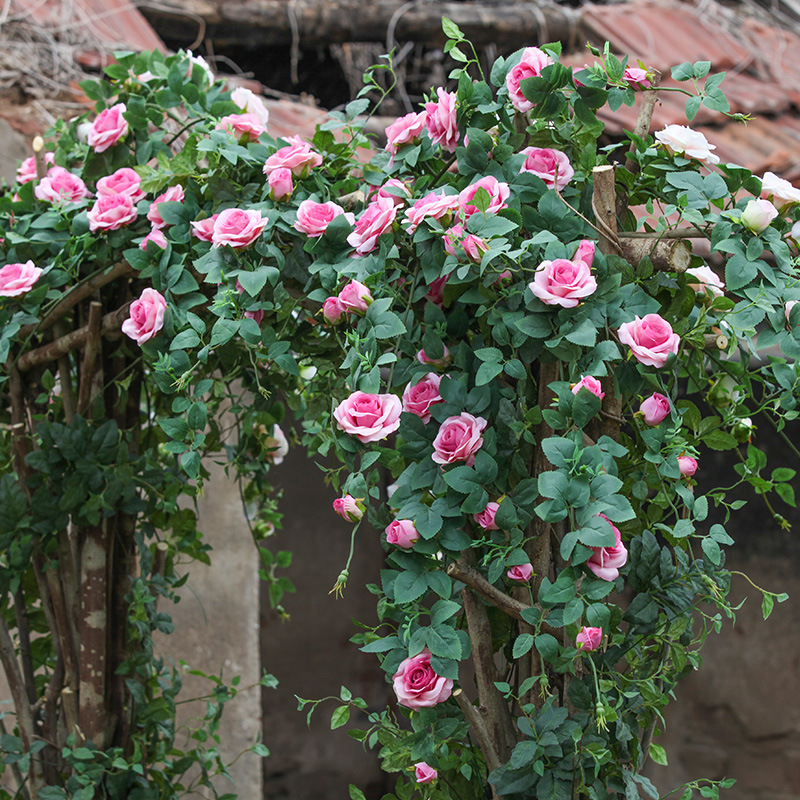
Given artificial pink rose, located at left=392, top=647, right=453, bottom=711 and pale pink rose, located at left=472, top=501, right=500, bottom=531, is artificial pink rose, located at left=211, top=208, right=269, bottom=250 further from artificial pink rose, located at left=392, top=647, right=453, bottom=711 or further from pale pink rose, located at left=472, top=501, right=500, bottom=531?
artificial pink rose, located at left=392, top=647, right=453, bottom=711

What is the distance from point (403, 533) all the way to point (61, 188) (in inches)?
37.5

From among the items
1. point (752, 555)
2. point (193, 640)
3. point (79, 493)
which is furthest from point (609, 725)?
point (752, 555)

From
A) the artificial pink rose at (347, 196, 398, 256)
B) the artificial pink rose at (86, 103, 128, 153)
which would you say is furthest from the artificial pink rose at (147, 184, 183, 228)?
the artificial pink rose at (347, 196, 398, 256)

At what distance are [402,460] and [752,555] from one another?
2.42 meters

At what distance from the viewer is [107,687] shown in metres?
1.78

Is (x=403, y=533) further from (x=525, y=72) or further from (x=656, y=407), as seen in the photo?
(x=525, y=72)

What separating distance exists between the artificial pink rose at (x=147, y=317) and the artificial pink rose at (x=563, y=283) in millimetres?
590

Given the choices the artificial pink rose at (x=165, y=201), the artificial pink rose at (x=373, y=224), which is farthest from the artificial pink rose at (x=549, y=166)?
the artificial pink rose at (x=165, y=201)

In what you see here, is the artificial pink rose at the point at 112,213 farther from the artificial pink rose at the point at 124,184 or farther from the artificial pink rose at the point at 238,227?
the artificial pink rose at the point at 238,227

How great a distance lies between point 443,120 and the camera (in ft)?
4.05

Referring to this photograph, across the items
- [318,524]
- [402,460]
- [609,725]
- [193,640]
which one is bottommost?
[318,524]

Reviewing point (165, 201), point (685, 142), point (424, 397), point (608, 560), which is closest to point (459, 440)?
point (424, 397)

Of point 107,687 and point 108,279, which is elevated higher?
point 108,279

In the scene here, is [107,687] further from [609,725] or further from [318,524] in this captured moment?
[318,524]
